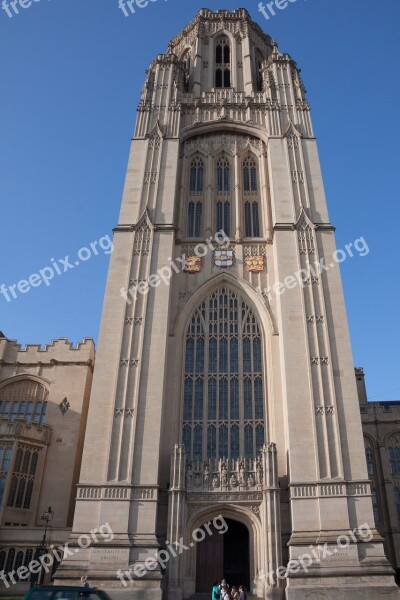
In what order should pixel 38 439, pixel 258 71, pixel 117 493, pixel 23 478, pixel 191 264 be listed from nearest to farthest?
pixel 117 493, pixel 23 478, pixel 38 439, pixel 191 264, pixel 258 71

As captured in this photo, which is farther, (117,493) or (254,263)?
(254,263)

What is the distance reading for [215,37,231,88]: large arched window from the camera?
40.6 m

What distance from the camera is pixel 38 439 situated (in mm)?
28453

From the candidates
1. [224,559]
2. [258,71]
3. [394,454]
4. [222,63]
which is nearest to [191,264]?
[224,559]

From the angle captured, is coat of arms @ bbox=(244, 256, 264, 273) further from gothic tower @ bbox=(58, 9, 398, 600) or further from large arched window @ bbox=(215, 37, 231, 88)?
large arched window @ bbox=(215, 37, 231, 88)

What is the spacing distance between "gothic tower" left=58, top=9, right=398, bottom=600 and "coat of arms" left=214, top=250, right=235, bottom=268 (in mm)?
89

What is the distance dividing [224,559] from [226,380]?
8.17m

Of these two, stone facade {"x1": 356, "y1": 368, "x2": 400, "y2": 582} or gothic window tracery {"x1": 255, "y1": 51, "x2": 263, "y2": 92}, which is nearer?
stone facade {"x1": 356, "y1": 368, "x2": 400, "y2": 582}

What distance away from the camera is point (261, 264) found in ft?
94.0

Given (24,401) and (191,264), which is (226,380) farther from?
(24,401)

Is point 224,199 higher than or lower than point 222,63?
lower

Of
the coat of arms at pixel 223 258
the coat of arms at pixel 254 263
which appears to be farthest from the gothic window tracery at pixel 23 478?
the coat of arms at pixel 254 263

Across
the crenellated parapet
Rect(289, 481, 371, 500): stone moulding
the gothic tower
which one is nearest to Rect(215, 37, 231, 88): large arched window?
the gothic tower

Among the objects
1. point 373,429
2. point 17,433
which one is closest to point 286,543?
point 17,433
